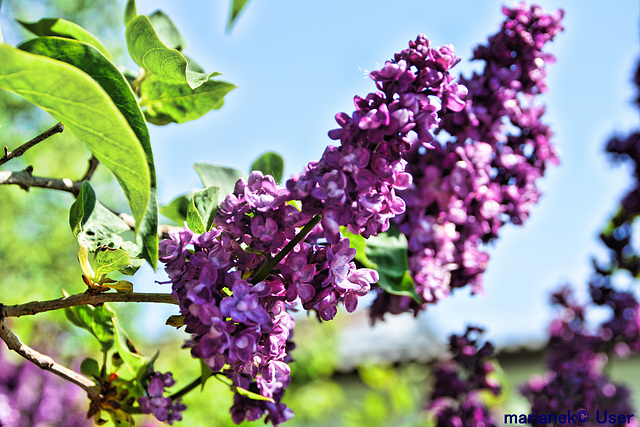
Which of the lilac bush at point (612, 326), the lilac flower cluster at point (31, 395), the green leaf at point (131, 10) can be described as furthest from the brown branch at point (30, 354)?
the lilac flower cluster at point (31, 395)

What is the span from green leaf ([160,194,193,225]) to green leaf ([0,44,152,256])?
1.05 feet

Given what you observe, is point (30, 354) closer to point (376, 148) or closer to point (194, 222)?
point (194, 222)

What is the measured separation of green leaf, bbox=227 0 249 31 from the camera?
0.68 metres

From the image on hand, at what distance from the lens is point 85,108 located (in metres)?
0.35

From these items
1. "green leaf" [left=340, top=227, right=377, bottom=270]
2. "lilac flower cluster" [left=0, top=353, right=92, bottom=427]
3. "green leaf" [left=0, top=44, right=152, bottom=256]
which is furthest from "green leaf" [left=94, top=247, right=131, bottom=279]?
"lilac flower cluster" [left=0, top=353, right=92, bottom=427]

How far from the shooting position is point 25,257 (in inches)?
212

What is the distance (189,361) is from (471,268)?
349cm

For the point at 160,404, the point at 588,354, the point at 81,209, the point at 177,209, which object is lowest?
the point at 160,404

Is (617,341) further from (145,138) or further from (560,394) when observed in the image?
(145,138)

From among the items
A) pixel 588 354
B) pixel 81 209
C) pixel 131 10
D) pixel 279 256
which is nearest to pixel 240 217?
pixel 279 256

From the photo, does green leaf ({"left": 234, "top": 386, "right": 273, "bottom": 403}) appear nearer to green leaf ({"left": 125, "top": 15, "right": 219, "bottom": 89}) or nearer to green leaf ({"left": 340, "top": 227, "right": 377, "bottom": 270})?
green leaf ({"left": 340, "top": 227, "right": 377, "bottom": 270})

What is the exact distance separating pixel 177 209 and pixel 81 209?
0.72 feet

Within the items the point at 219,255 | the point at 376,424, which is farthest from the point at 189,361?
the point at 219,255

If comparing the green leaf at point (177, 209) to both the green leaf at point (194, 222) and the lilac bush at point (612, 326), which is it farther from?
the lilac bush at point (612, 326)
